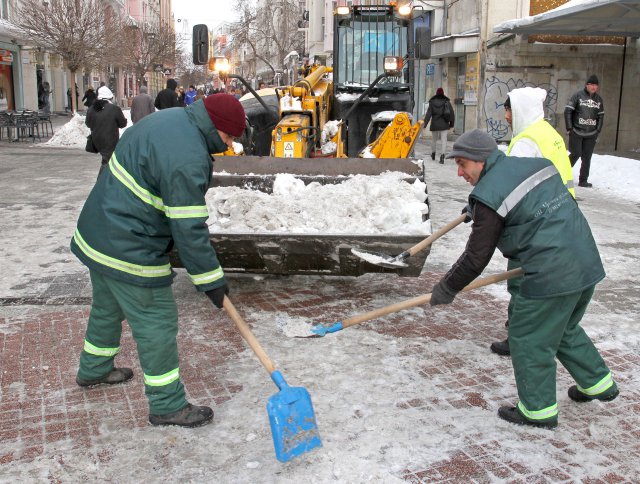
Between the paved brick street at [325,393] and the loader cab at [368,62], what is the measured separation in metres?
3.88

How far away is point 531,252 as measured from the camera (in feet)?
10.5

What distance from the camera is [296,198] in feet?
18.7

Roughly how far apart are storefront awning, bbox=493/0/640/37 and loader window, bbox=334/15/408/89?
162 inches

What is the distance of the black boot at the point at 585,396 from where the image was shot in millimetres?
3623

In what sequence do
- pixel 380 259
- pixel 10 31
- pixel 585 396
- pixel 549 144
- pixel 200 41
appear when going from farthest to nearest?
pixel 10 31
pixel 200 41
pixel 380 259
pixel 549 144
pixel 585 396

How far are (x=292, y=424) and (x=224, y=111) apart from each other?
1521 millimetres

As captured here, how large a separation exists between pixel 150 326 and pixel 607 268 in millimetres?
4752

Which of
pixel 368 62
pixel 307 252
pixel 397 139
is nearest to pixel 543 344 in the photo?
pixel 307 252

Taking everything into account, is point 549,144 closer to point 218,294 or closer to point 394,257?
point 394,257

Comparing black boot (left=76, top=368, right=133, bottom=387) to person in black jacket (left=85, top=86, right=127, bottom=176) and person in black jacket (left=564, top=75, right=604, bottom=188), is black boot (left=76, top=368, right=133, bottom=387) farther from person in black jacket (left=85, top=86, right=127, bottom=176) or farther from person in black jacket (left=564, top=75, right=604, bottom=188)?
person in black jacket (left=564, top=75, right=604, bottom=188)

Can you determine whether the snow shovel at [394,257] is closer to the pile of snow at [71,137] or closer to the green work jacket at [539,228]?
the green work jacket at [539,228]

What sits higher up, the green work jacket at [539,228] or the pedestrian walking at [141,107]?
the pedestrian walking at [141,107]

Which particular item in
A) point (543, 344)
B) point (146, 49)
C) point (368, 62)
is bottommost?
point (543, 344)

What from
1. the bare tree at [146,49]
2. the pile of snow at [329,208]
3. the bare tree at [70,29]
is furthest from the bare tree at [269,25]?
the pile of snow at [329,208]
